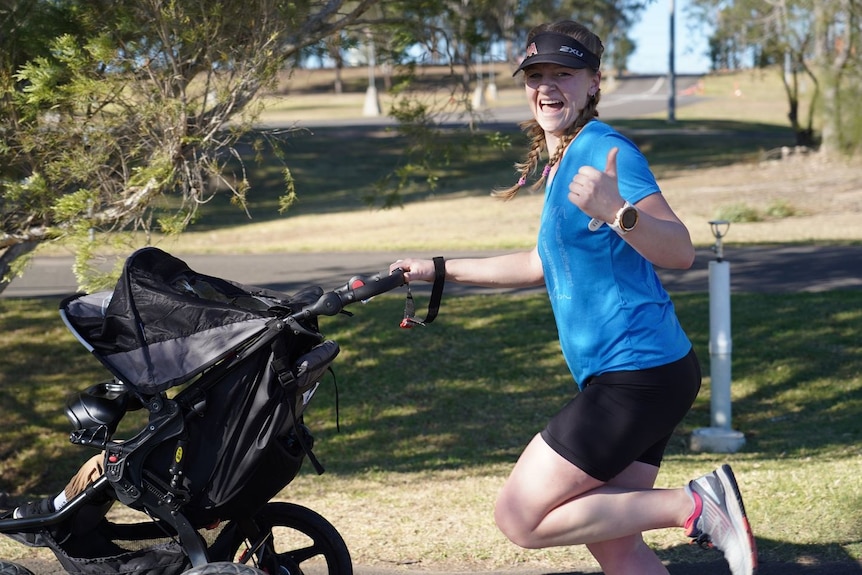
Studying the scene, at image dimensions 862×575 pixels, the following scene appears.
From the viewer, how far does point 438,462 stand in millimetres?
7594

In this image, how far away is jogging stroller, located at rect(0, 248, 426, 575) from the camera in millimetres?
3305

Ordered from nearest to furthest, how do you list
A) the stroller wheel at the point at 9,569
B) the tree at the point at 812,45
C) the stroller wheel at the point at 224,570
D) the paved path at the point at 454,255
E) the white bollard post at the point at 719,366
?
the stroller wheel at the point at 224,570, the stroller wheel at the point at 9,569, the white bollard post at the point at 719,366, the paved path at the point at 454,255, the tree at the point at 812,45

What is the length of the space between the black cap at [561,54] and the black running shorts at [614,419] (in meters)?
0.92

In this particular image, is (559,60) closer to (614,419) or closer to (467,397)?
(614,419)

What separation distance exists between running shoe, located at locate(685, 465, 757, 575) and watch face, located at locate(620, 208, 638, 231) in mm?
896

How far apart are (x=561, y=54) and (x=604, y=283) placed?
26.9 inches

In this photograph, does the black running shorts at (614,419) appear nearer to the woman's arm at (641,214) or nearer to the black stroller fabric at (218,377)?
the woman's arm at (641,214)

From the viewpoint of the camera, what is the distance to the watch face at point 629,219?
2777 millimetres

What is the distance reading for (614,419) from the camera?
9.97ft

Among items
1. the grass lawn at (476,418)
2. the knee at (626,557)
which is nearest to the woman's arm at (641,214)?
the knee at (626,557)

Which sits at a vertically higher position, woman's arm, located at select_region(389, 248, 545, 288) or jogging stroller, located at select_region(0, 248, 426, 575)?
woman's arm, located at select_region(389, 248, 545, 288)

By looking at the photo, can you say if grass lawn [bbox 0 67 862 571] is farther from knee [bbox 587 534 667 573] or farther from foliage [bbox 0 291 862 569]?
knee [bbox 587 534 667 573]

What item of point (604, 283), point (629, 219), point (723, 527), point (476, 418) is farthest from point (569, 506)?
point (476, 418)

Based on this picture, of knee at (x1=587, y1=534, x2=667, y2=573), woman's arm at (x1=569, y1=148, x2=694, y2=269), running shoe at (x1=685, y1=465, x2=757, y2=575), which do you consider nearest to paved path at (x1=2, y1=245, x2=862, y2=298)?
knee at (x1=587, y1=534, x2=667, y2=573)
